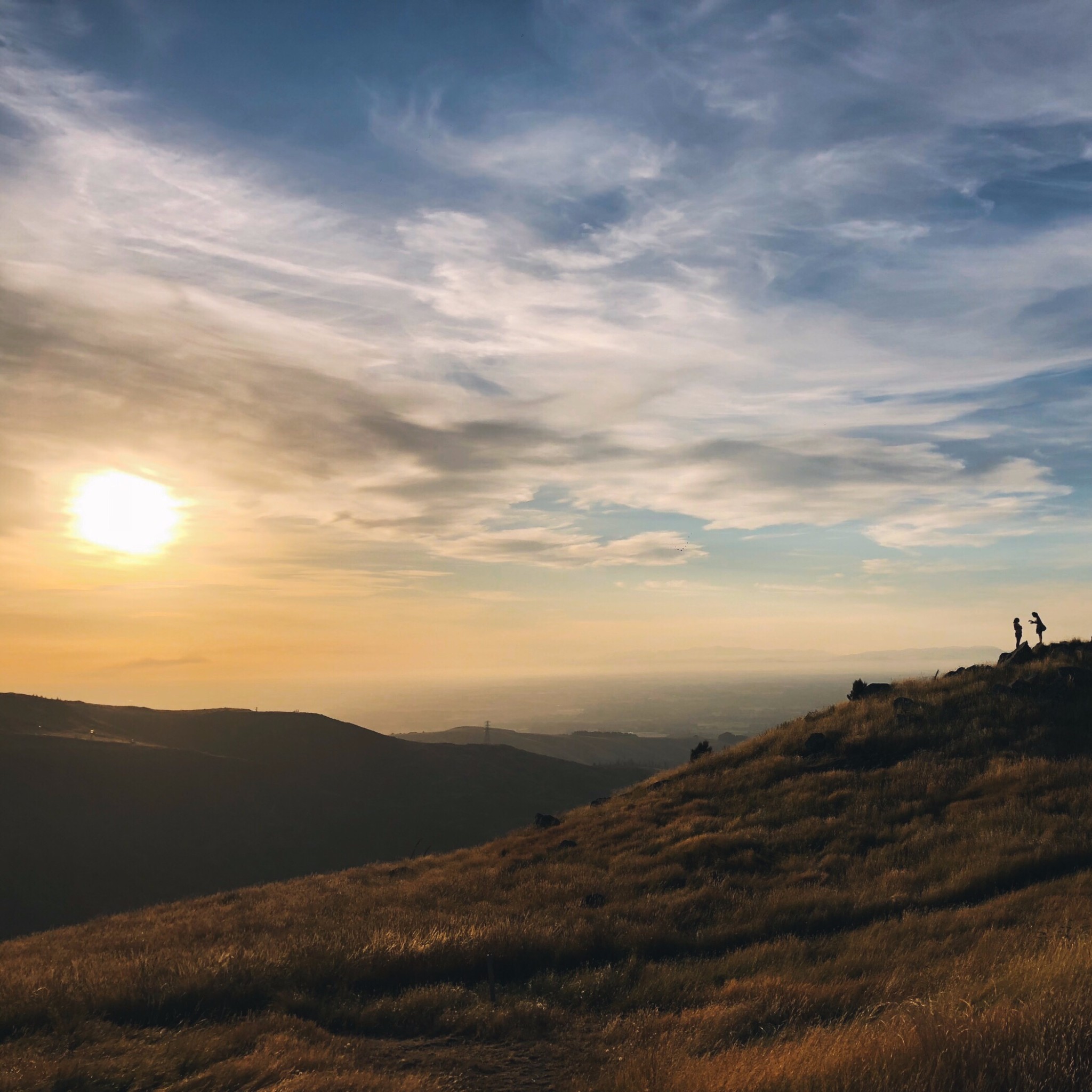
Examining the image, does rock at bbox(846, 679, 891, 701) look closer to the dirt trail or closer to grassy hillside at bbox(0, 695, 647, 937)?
the dirt trail

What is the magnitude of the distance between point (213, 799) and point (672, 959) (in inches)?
3295

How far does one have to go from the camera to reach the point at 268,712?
398ft

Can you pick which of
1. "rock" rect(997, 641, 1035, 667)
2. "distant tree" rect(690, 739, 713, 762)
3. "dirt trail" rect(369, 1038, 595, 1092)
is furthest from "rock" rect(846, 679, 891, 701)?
"dirt trail" rect(369, 1038, 595, 1092)

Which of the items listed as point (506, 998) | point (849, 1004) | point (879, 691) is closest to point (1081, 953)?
point (849, 1004)

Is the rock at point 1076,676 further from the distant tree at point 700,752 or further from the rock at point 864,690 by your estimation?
the distant tree at point 700,752

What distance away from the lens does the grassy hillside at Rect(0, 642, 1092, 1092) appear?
749cm

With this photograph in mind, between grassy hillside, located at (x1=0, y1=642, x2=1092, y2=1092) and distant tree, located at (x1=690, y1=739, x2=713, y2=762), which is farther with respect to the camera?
distant tree, located at (x1=690, y1=739, x2=713, y2=762)

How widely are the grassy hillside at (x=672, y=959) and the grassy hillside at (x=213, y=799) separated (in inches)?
2013

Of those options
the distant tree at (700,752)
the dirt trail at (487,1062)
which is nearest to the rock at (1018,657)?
the distant tree at (700,752)

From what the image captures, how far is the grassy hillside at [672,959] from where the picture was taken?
749cm

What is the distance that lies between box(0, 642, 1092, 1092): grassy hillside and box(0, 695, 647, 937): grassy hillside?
168 ft

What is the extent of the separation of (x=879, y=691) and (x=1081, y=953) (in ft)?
80.8

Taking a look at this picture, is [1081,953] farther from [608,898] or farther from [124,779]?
[124,779]

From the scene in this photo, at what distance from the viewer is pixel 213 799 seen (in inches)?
3278
